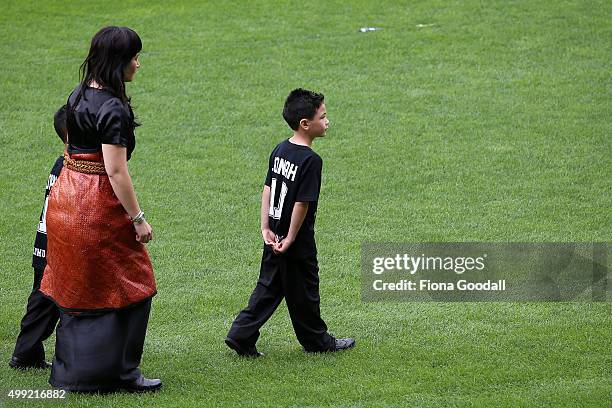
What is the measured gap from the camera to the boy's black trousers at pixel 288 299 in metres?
6.01

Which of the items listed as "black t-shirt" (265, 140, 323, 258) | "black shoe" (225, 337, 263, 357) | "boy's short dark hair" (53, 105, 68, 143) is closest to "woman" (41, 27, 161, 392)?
"boy's short dark hair" (53, 105, 68, 143)

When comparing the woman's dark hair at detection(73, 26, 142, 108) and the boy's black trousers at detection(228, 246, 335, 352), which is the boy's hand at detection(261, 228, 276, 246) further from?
the woman's dark hair at detection(73, 26, 142, 108)

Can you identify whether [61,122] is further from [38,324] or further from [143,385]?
[143,385]

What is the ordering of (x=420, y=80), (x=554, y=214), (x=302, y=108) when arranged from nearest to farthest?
(x=302, y=108) → (x=554, y=214) → (x=420, y=80)

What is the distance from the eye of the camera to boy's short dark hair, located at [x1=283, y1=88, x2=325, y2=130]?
19.5 ft

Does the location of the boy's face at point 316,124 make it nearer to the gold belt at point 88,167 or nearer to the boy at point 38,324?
the gold belt at point 88,167

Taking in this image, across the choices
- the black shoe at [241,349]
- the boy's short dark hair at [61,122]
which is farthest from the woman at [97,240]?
the black shoe at [241,349]

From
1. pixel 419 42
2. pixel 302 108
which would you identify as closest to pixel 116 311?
pixel 302 108

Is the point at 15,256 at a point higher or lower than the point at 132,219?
lower

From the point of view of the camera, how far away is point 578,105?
11266 mm

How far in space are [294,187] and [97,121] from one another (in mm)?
1259

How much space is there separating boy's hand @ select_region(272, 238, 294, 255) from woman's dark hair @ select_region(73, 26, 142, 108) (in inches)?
49.1

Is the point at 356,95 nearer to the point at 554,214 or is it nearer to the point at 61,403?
the point at 554,214

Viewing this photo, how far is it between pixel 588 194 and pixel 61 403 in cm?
557
